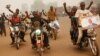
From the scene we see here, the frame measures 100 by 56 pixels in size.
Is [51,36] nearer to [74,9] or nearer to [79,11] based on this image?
[74,9]

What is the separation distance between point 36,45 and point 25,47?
3.01m

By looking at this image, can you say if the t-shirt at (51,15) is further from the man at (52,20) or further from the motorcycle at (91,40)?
the motorcycle at (91,40)

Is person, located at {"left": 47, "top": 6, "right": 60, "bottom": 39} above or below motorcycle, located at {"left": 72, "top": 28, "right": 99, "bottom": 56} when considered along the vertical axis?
above

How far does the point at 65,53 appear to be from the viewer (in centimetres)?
1209

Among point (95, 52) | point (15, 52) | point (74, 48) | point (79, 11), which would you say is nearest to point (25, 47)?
point (15, 52)

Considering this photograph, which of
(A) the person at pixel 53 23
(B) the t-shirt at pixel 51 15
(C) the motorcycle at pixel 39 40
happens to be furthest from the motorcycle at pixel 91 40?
(B) the t-shirt at pixel 51 15

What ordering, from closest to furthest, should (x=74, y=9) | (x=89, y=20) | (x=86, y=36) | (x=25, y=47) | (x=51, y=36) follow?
(x=89, y=20)
(x=86, y=36)
(x=74, y=9)
(x=25, y=47)
(x=51, y=36)

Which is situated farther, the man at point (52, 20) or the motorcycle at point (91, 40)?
the man at point (52, 20)

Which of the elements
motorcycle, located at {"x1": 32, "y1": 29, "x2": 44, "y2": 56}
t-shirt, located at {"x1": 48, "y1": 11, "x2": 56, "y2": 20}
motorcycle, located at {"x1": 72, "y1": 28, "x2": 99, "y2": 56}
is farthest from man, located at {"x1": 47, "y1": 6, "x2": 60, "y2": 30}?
motorcycle, located at {"x1": 72, "y1": 28, "x2": 99, "y2": 56}

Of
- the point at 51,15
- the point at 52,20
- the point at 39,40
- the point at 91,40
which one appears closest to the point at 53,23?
the point at 52,20

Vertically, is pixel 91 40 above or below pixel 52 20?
below

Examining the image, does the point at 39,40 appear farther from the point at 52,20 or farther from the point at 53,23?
the point at 52,20

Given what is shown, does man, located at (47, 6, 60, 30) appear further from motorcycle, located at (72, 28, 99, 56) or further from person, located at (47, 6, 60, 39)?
motorcycle, located at (72, 28, 99, 56)

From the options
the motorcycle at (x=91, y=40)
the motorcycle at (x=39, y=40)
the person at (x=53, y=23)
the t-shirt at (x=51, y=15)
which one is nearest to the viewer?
the motorcycle at (x=91, y=40)
